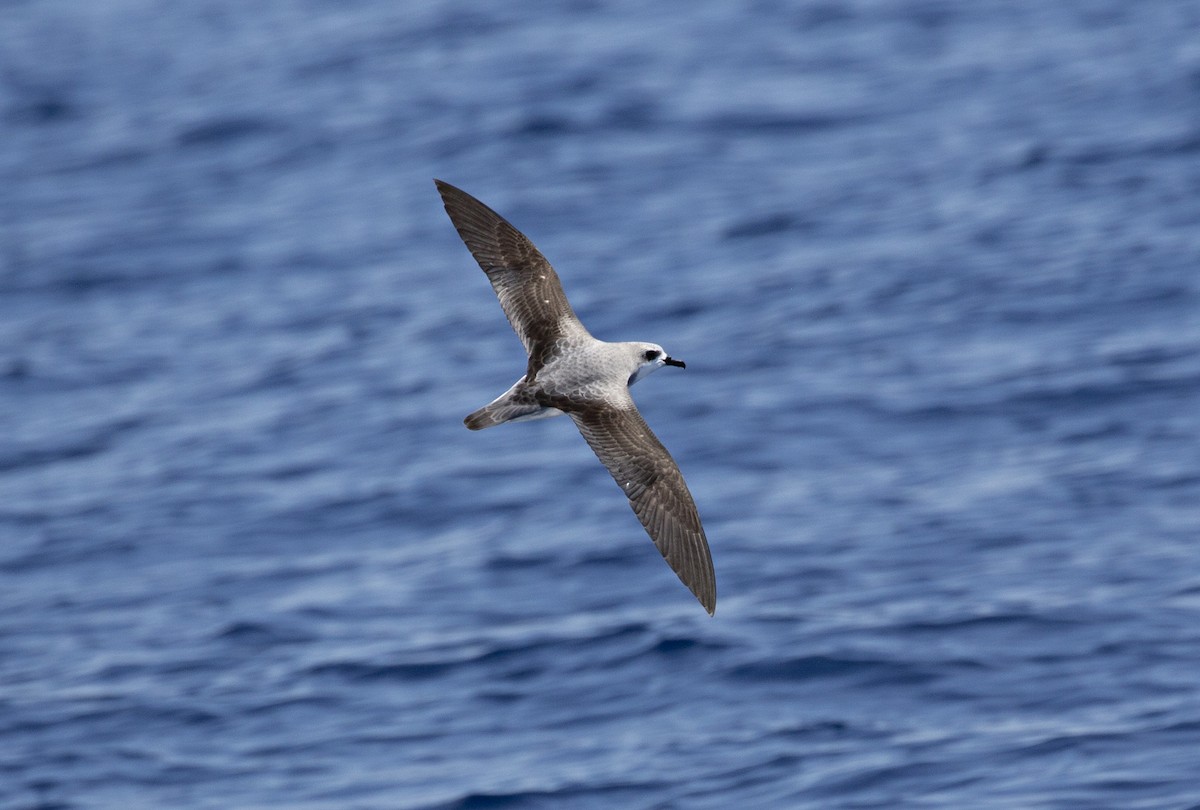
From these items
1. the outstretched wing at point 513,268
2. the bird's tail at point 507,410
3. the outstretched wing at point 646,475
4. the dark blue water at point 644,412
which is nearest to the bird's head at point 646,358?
the outstretched wing at point 646,475

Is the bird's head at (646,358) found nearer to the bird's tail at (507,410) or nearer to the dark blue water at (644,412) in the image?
the bird's tail at (507,410)

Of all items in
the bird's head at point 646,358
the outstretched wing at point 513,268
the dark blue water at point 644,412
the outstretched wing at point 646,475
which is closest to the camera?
the outstretched wing at point 646,475

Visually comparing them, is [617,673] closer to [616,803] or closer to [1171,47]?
[616,803]

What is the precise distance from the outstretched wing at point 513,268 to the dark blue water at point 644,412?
10.6 feet

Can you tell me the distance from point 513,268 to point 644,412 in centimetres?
664

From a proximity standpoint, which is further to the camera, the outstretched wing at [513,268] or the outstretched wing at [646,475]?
the outstretched wing at [513,268]

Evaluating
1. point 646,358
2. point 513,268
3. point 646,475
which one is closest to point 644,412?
point 513,268

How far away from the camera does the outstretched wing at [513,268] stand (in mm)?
9797

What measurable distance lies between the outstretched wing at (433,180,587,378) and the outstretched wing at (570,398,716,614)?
875mm

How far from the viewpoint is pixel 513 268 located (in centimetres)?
1002

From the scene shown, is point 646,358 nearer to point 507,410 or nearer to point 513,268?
point 507,410

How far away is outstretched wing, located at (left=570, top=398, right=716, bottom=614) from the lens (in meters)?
8.88

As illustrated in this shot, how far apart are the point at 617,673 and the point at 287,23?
18935 millimetres

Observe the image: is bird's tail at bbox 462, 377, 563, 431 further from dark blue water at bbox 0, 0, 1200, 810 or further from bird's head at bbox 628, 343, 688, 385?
dark blue water at bbox 0, 0, 1200, 810
